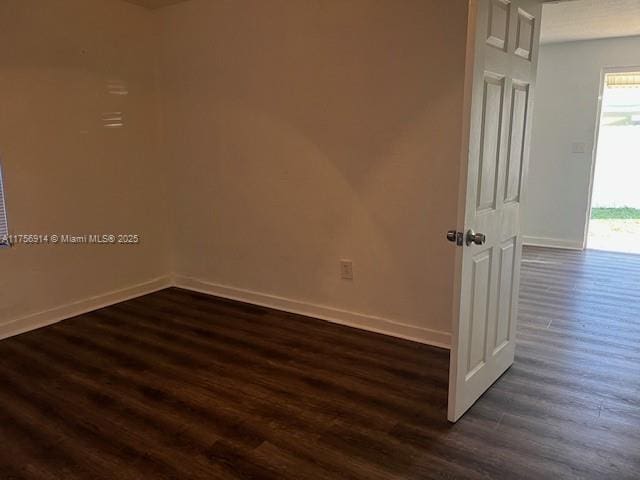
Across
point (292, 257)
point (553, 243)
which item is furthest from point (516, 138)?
point (553, 243)

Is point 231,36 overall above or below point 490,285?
above

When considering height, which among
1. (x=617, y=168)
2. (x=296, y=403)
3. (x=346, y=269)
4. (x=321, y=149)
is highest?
(x=321, y=149)

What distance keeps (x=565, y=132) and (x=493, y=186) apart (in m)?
4.15

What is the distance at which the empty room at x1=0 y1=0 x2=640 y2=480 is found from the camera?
2020mm

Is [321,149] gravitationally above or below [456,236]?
above

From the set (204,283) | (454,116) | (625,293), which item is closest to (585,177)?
(625,293)

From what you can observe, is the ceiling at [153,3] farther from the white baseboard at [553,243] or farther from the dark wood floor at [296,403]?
the white baseboard at [553,243]

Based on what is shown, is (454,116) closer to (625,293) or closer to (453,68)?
(453,68)

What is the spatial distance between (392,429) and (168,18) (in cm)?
349

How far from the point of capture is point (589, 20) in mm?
4328

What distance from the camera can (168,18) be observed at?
12.5ft

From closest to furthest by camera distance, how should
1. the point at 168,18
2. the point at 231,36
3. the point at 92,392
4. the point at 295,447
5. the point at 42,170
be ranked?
1. the point at 295,447
2. the point at 92,392
3. the point at 42,170
4. the point at 231,36
5. the point at 168,18

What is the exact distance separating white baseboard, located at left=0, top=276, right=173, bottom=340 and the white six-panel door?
2819 mm

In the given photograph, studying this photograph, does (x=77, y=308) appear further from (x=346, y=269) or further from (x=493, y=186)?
(x=493, y=186)
